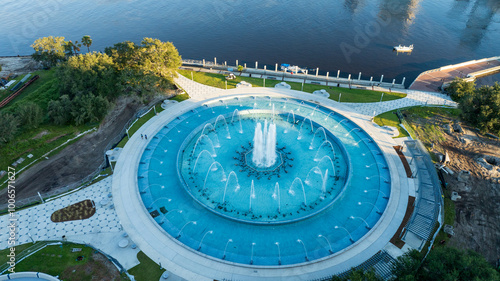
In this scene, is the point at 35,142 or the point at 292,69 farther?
the point at 292,69

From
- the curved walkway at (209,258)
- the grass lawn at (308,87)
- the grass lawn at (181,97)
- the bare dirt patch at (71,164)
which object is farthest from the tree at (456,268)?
the grass lawn at (181,97)

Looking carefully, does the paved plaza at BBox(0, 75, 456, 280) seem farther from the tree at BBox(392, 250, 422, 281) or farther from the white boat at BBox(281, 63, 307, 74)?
the white boat at BBox(281, 63, 307, 74)

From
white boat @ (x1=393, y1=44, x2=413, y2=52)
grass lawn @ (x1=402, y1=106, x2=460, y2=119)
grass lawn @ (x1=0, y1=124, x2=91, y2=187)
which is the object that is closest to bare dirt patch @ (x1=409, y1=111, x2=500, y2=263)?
grass lawn @ (x1=402, y1=106, x2=460, y2=119)

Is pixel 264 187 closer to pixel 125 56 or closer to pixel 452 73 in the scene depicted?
pixel 125 56

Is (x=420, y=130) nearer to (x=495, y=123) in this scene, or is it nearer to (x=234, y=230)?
(x=495, y=123)

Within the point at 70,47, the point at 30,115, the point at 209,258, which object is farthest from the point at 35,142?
the point at 70,47

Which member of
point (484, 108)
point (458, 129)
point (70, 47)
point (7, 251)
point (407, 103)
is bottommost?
point (458, 129)

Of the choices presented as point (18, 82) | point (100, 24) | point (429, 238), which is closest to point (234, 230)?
point (429, 238)
